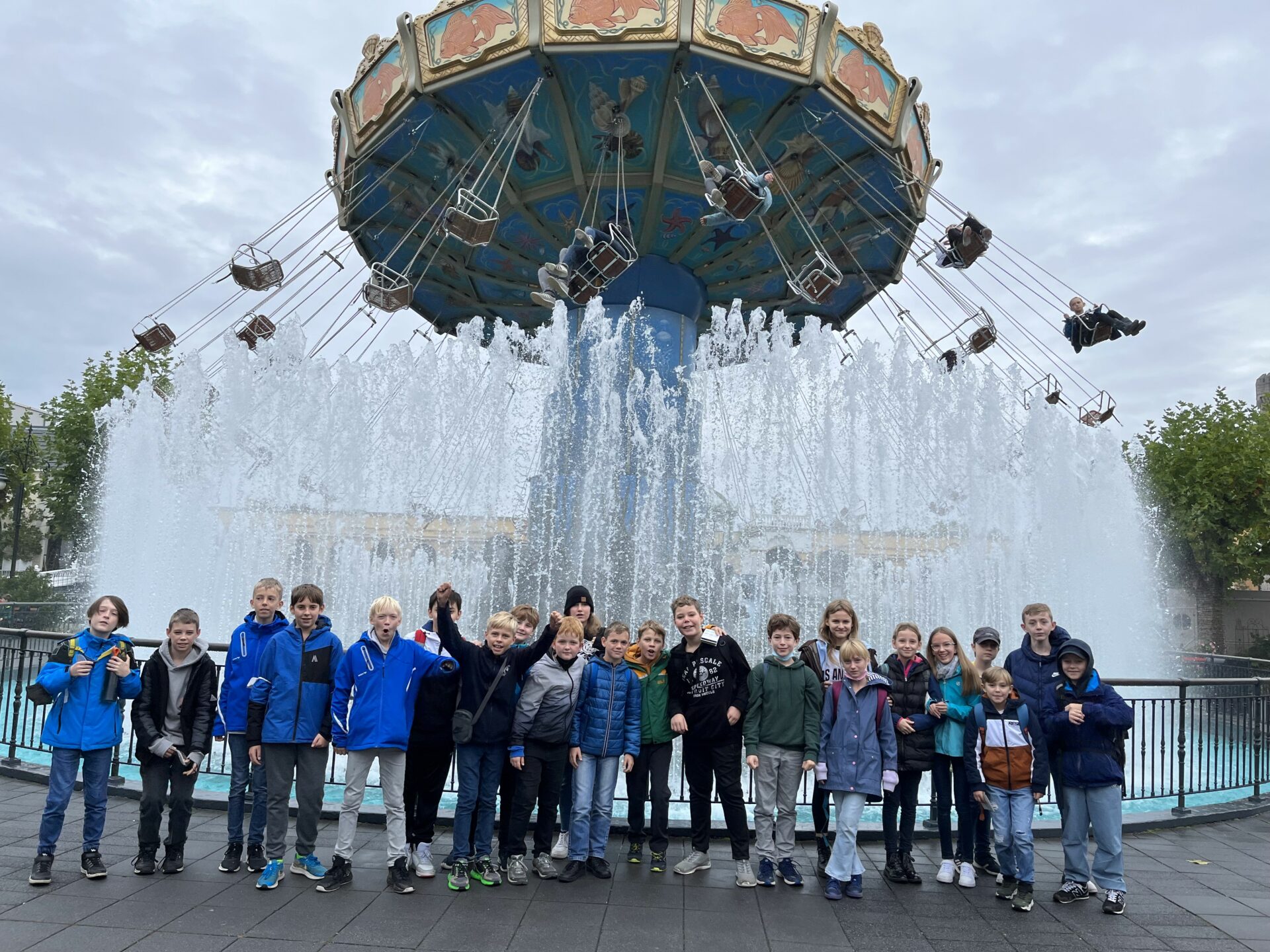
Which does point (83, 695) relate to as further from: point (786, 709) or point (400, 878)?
point (786, 709)

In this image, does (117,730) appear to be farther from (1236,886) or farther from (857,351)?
(857,351)

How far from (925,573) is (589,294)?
668 centimetres

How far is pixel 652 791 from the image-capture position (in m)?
5.14

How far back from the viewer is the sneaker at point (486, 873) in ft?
15.3

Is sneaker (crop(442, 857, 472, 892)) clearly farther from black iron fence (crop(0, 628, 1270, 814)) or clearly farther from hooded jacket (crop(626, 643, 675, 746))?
black iron fence (crop(0, 628, 1270, 814))

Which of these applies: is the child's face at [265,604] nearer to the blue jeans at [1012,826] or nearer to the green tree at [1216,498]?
the blue jeans at [1012,826]

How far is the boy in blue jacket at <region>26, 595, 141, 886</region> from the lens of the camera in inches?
178

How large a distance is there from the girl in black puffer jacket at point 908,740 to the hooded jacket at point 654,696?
1306 millimetres

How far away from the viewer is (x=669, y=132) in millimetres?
11461

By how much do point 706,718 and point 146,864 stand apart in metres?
3.13

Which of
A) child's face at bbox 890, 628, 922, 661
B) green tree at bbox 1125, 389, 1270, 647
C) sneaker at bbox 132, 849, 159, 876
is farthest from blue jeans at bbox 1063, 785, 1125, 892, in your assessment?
green tree at bbox 1125, 389, 1270, 647

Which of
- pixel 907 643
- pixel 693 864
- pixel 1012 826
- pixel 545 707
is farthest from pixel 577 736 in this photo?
pixel 1012 826

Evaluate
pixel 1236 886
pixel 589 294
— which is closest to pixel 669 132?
pixel 589 294

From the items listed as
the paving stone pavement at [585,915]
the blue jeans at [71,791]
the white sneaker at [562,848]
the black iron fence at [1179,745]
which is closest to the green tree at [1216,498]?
the black iron fence at [1179,745]
